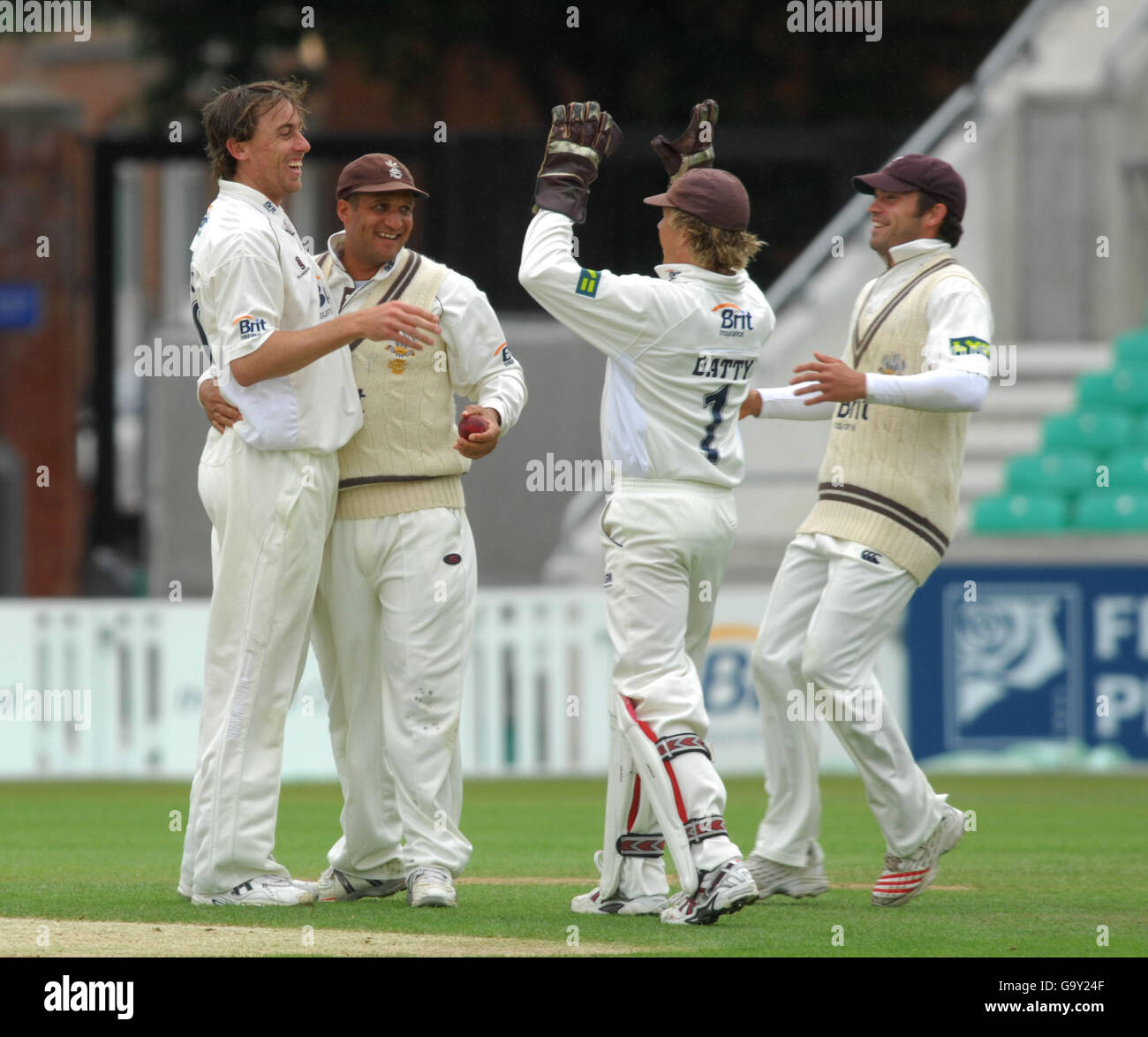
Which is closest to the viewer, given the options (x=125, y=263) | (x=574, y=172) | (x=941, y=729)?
(x=574, y=172)

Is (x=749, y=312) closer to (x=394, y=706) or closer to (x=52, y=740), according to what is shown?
(x=394, y=706)

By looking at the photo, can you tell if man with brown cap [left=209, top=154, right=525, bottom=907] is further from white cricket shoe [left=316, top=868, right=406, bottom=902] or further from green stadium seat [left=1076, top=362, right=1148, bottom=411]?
green stadium seat [left=1076, top=362, right=1148, bottom=411]

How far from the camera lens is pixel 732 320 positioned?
661cm

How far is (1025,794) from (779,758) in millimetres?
5405

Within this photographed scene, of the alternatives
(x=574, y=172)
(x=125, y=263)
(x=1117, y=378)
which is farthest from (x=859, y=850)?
(x=125, y=263)

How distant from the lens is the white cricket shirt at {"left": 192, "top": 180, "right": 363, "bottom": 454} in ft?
21.4

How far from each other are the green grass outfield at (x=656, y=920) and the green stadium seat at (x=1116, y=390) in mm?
4395

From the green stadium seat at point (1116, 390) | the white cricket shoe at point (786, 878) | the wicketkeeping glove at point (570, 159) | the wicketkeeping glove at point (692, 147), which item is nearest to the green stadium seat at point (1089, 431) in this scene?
the green stadium seat at point (1116, 390)

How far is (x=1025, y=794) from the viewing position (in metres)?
12.2

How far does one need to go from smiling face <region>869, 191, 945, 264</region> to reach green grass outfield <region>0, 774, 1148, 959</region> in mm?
2262

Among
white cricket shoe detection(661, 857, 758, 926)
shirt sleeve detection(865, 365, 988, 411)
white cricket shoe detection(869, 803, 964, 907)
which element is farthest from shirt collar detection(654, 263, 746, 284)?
white cricket shoe detection(869, 803, 964, 907)

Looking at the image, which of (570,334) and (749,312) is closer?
(749,312)

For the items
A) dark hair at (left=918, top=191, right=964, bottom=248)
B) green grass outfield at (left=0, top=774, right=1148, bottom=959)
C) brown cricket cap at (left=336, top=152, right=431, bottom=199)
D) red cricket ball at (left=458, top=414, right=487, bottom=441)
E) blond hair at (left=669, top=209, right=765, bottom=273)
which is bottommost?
green grass outfield at (left=0, top=774, right=1148, bottom=959)

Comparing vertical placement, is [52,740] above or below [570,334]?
below
